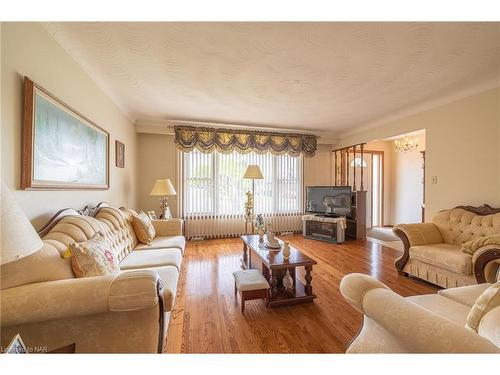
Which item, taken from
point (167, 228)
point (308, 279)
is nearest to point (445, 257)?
point (308, 279)

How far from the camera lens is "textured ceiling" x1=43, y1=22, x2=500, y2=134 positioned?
169 cm

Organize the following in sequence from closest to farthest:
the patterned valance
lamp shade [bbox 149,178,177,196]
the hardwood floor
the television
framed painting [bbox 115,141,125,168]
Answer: the hardwood floor < framed painting [bbox 115,141,125,168] < lamp shade [bbox 149,178,177,196] < the patterned valance < the television

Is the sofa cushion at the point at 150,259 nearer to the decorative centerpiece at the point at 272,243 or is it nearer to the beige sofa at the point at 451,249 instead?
the decorative centerpiece at the point at 272,243

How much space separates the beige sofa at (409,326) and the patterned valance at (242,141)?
383cm

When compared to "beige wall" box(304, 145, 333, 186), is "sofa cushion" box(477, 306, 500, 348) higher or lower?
lower

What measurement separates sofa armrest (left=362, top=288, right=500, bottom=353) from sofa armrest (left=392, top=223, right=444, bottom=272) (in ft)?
7.32

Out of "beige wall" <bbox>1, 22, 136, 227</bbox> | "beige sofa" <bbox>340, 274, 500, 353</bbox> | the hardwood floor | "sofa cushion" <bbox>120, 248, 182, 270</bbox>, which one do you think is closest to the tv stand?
the hardwood floor

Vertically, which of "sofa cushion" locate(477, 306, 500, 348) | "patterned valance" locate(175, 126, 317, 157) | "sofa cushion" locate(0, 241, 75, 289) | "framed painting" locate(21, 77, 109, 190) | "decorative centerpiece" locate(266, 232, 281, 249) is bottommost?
"decorative centerpiece" locate(266, 232, 281, 249)

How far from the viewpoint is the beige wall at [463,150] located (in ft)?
8.41

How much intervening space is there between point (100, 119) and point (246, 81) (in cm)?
189

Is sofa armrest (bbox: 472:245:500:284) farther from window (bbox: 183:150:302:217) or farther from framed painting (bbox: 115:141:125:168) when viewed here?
framed painting (bbox: 115:141:125:168)

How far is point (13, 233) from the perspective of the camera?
73 centimetres

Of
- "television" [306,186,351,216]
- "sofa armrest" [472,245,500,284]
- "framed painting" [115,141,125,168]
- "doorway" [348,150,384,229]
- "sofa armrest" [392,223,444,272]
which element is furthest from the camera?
"doorway" [348,150,384,229]

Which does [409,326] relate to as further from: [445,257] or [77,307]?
[445,257]
